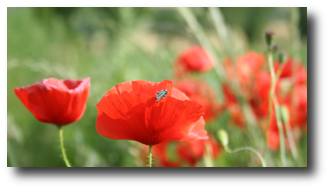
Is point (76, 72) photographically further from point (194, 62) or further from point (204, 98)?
point (204, 98)

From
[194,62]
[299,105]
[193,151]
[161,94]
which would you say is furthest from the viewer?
[194,62]

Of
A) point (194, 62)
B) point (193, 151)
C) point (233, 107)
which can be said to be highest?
point (194, 62)

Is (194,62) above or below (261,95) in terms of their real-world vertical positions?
above

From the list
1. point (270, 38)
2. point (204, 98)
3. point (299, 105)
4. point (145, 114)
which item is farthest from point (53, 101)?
point (299, 105)

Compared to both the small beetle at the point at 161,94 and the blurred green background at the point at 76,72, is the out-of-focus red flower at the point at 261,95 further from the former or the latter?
the small beetle at the point at 161,94

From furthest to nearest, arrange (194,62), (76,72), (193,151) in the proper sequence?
(76,72) → (194,62) → (193,151)

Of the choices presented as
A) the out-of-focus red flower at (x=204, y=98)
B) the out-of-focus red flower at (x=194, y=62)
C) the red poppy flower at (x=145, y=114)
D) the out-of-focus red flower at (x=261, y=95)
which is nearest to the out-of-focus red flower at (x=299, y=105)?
the out-of-focus red flower at (x=261, y=95)
